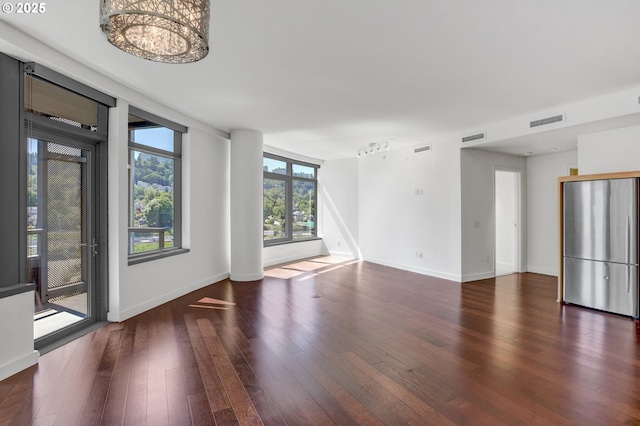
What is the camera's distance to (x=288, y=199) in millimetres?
8719

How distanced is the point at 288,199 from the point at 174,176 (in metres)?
3.70

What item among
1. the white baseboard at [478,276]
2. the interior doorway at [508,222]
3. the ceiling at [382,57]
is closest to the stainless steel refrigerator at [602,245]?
the ceiling at [382,57]

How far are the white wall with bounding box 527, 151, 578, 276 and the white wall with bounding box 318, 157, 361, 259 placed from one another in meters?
3.88

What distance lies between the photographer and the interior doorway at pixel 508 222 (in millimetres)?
7049

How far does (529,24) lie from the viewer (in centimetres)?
259

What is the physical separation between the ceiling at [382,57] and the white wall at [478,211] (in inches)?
51.9

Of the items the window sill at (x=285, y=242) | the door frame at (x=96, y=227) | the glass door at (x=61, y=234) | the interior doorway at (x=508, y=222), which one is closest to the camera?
the glass door at (x=61, y=234)

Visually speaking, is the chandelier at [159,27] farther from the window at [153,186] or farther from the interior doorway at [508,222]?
the interior doorway at [508,222]

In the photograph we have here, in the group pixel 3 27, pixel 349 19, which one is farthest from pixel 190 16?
pixel 3 27

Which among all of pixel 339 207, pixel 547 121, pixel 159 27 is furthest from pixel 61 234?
pixel 339 207

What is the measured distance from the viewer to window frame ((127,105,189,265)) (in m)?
4.45

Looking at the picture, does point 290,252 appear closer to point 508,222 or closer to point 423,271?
point 423,271

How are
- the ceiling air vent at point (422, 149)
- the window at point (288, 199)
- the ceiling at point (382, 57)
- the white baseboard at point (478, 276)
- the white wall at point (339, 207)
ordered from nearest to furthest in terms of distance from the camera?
the ceiling at point (382, 57) < the white baseboard at point (478, 276) < the ceiling air vent at point (422, 149) < the window at point (288, 199) < the white wall at point (339, 207)

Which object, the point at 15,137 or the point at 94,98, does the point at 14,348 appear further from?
the point at 94,98
